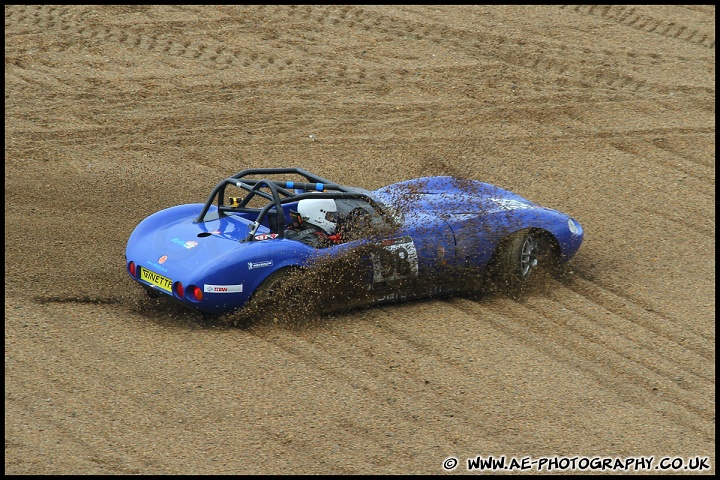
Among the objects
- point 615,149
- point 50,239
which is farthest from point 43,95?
point 615,149

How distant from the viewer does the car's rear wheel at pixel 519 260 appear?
8797 millimetres

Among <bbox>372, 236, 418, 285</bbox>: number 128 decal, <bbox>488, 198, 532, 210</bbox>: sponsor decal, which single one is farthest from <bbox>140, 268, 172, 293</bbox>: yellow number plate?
<bbox>488, 198, 532, 210</bbox>: sponsor decal

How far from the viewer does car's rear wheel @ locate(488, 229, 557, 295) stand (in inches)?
346

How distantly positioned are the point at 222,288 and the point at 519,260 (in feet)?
8.78

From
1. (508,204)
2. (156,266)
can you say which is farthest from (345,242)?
(508,204)

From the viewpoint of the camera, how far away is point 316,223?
850 cm

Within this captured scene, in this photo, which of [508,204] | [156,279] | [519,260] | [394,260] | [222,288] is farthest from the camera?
[508,204]

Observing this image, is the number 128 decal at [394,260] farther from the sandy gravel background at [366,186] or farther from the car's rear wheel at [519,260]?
the car's rear wheel at [519,260]

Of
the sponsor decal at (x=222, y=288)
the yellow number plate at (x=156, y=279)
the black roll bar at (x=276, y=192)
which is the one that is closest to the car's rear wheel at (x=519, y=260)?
the black roll bar at (x=276, y=192)

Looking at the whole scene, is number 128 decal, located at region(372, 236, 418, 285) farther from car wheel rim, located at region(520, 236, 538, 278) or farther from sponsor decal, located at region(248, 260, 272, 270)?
car wheel rim, located at region(520, 236, 538, 278)

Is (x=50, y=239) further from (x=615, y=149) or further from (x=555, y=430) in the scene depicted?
(x=615, y=149)

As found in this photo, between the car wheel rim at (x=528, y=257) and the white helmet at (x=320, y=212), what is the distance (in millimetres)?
1729

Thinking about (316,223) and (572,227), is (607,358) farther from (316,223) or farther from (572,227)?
(316,223)

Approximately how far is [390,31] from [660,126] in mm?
4660
